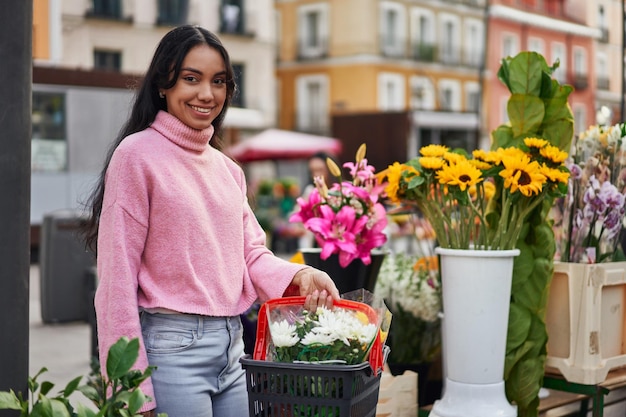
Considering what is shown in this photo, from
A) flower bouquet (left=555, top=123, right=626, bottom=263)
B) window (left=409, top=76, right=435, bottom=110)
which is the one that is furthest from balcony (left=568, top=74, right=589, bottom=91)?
window (left=409, top=76, right=435, bottom=110)

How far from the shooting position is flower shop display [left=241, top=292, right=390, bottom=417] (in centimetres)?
188

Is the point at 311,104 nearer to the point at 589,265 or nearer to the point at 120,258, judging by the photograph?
the point at 589,265

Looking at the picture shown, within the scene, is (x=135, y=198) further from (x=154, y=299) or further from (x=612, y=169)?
(x=612, y=169)

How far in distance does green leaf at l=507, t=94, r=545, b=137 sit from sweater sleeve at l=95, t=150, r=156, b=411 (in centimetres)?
171

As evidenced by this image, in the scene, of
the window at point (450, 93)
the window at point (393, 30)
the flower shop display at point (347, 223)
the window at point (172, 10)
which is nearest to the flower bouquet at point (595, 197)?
the flower shop display at point (347, 223)

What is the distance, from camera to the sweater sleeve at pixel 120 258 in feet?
6.79

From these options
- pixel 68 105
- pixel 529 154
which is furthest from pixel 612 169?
pixel 68 105

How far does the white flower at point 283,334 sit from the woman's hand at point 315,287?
0.10 metres

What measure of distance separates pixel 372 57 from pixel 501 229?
1261 inches

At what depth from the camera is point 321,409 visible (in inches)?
74.2

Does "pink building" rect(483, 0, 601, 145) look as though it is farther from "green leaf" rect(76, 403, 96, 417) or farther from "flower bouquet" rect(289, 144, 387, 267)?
"green leaf" rect(76, 403, 96, 417)

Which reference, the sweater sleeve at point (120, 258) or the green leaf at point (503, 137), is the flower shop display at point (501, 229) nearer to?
the green leaf at point (503, 137)

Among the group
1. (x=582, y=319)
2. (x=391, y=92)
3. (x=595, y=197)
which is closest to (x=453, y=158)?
Answer: (x=595, y=197)

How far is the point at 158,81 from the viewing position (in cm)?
224
